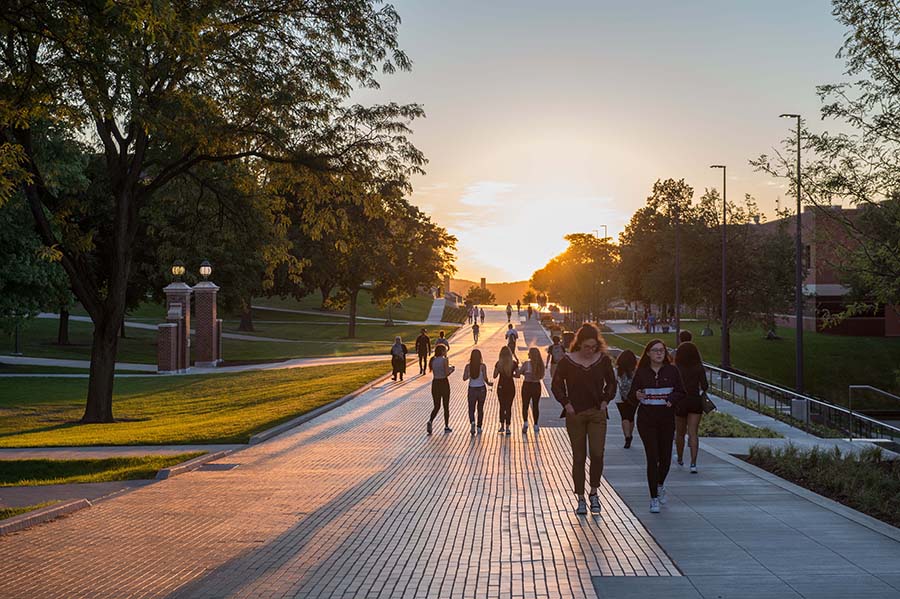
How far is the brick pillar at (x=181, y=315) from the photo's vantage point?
131ft

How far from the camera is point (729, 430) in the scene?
62.0ft

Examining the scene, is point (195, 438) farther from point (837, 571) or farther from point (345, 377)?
point (345, 377)

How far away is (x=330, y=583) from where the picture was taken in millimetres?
7141

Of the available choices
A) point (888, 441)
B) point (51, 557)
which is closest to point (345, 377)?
point (888, 441)

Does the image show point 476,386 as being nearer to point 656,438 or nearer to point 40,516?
point 656,438

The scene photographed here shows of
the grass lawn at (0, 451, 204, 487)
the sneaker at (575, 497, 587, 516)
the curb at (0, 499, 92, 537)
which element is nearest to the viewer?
the curb at (0, 499, 92, 537)

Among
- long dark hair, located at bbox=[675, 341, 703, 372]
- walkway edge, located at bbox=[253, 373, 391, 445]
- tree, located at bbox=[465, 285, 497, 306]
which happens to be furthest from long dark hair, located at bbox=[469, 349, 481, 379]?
tree, located at bbox=[465, 285, 497, 306]

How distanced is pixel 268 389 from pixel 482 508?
20280mm

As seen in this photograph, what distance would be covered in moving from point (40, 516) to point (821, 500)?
8398mm

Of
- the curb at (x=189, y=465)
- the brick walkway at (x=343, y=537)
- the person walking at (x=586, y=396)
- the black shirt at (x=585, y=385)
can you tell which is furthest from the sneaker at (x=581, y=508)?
the curb at (x=189, y=465)

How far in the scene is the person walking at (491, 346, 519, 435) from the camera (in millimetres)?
17719

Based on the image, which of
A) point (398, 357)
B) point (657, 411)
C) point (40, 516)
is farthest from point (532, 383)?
point (398, 357)

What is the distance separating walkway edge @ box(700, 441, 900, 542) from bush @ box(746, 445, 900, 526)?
0.66 feet

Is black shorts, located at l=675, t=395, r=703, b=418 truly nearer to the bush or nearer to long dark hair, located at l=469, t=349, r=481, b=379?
the bush
